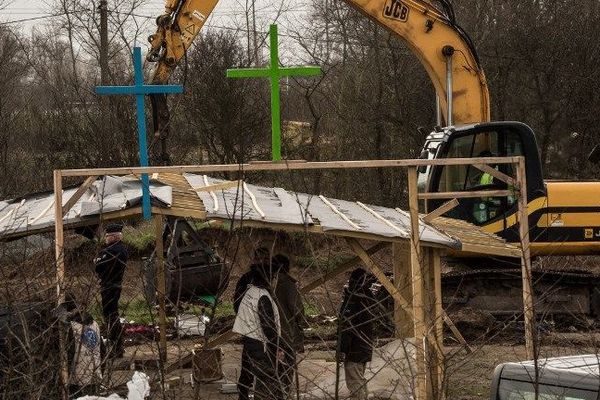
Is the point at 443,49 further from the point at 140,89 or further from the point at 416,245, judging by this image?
the point at 416,245

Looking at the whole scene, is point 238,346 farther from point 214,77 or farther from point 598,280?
point 214,77

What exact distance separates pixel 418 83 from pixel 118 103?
690 cm

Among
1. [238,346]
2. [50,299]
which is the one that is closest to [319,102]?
[238,346]

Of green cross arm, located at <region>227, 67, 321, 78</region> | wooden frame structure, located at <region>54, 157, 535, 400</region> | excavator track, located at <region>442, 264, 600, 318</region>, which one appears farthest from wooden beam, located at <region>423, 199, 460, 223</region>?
excavator track, located at <region>442, 264, 600, 318</region>

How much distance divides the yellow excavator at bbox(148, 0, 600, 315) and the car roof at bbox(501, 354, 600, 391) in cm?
906

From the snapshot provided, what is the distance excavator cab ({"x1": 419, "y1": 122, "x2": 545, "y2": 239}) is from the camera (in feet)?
58.5

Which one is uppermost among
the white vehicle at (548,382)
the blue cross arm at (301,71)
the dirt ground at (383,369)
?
the blue cross arm at (301,71)

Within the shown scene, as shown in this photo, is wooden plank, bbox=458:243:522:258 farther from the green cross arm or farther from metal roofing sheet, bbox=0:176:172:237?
metal roofing sheet, bbox=0:176:172:237

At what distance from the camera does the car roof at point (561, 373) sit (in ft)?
25.1

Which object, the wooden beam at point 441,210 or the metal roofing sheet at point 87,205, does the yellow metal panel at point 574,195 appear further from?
the metal roofing sheet at point 87,205

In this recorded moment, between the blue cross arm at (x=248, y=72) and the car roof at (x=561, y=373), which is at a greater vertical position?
the blue cross arm at (x=248, y=72)

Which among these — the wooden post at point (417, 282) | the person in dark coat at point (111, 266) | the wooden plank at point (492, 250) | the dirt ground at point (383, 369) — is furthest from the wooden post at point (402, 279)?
the person in dark coat at point (111, 266)

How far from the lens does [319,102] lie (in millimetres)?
32406

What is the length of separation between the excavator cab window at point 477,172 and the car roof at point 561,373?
31.4 ft
